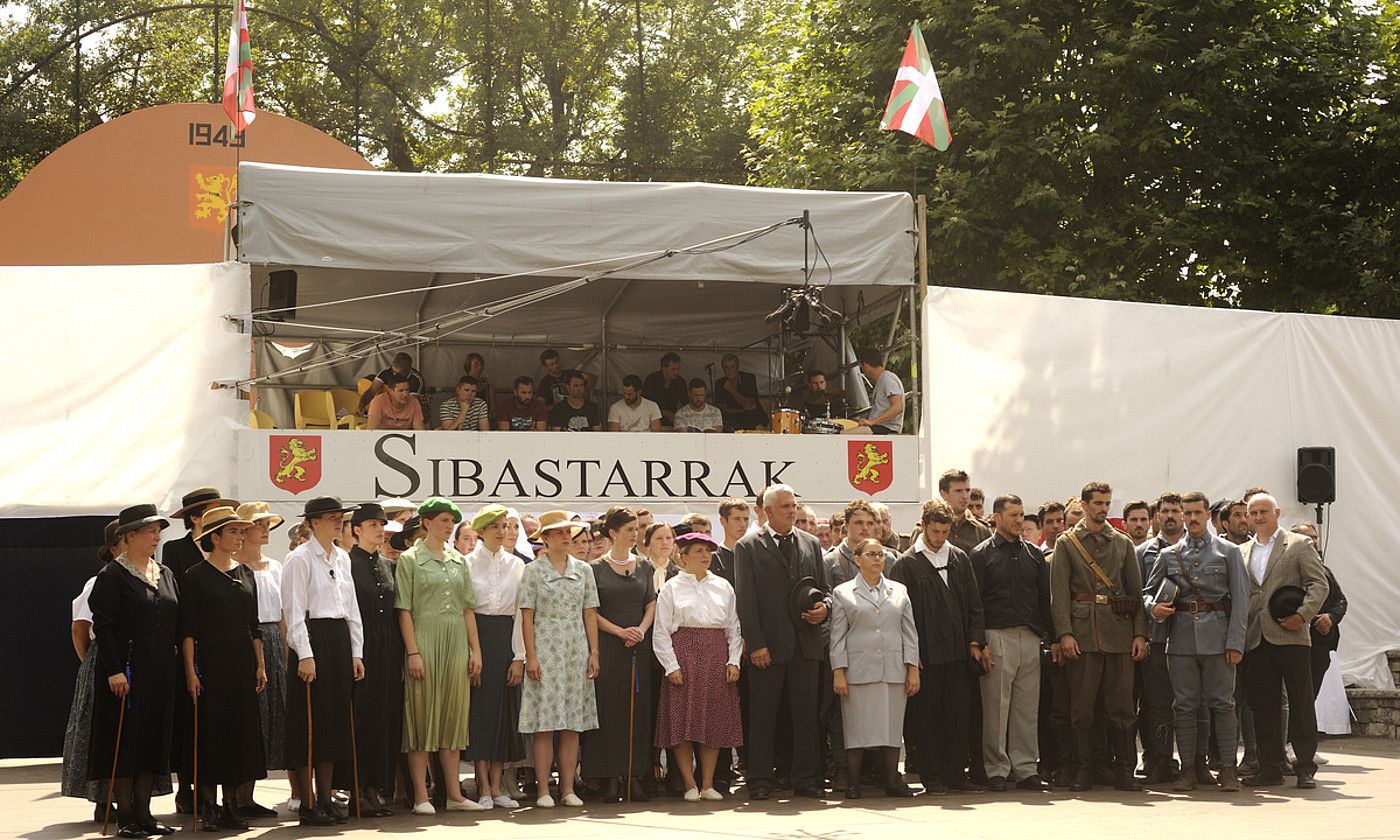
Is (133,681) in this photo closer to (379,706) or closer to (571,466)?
(379,706)

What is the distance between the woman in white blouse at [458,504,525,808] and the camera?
884cm

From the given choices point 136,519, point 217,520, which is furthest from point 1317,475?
point 136,519

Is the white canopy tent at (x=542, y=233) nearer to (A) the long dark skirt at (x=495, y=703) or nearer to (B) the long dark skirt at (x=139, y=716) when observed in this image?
(A) the long dark skirt at (x=495, y=703)

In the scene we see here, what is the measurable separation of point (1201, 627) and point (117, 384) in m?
7.76

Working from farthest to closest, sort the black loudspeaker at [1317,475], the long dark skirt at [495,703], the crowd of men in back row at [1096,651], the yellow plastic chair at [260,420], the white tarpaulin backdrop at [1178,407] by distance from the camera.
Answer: the black loudspeaker at [1317,475] → the white tarpaulin backdrop at [1178,407] → the yellow plastic chair at [260,420] → the crowd of men in back row at [1096,651] → the long dark skirt at [495,703]

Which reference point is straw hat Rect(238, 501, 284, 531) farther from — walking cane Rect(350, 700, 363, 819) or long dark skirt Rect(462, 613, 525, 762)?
long dark skirt Rect(462, 613, 525, 762)

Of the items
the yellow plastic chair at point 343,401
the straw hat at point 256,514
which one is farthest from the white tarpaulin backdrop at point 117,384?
the straw hat at point 256,514

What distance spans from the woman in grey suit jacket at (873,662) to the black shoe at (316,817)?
282 cm

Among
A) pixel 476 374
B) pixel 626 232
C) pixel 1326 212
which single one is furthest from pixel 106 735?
pixel 1326 212

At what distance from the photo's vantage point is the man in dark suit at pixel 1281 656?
9.59 m

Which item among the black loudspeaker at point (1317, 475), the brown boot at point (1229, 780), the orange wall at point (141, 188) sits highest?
the orange wall at point (141, 188)

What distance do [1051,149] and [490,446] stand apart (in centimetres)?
922

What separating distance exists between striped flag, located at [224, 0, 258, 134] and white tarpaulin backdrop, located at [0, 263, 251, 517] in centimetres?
287

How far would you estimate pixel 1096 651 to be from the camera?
9.49 meters
